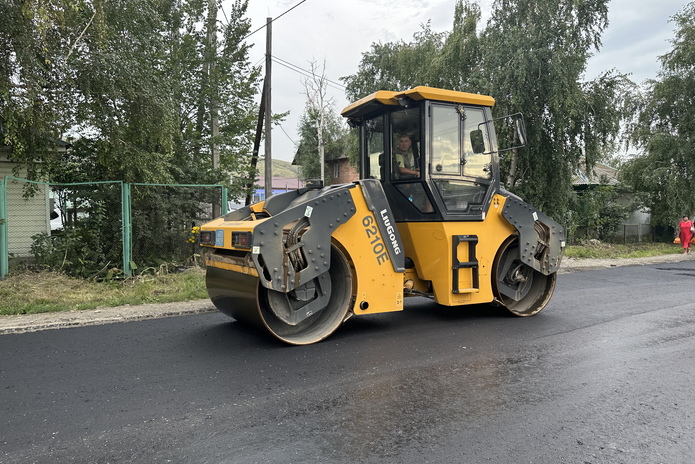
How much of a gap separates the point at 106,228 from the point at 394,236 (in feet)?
20.5

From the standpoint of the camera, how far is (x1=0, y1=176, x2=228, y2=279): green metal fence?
8.79m

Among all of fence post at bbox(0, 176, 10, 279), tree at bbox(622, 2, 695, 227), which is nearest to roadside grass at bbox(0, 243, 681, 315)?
fence post at bbox(0, 176, 10, 279)

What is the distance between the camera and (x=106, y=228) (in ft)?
30.3

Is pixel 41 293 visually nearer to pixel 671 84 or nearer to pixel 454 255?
pixel 454 255

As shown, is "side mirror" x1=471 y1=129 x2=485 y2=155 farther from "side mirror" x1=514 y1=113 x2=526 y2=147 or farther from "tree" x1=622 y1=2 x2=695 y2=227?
"tree" x1=622 y1=2 x2=695 y2=227

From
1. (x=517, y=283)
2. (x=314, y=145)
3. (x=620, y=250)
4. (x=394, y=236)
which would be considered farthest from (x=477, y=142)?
(x=314, y=145)

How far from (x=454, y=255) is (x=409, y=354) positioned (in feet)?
4.69

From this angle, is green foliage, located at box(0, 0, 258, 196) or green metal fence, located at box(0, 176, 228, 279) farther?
green metal fence, located at box(0, 176, 228, 279)

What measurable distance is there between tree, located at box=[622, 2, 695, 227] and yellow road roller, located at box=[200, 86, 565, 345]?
59.3ft

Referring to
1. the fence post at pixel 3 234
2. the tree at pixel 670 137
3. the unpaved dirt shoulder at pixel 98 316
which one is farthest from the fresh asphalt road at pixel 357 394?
the tree at pixel 670 137

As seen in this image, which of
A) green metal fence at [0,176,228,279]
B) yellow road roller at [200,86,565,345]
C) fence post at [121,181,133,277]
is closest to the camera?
yellow road roller at [200,86,565,345]

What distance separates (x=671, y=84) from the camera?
71.1ft

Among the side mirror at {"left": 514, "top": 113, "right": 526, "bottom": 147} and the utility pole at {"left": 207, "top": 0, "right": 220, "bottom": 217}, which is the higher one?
the utility pole at {"left": 207, "top": 0, "right": 220, "bottom": 217}

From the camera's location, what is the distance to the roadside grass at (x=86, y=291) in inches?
275
